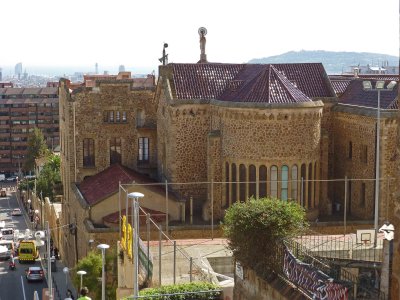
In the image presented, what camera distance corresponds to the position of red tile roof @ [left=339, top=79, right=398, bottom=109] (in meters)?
40.5

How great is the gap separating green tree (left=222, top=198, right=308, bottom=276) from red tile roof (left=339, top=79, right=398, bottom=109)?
62.1 feet

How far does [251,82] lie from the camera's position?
42.8m

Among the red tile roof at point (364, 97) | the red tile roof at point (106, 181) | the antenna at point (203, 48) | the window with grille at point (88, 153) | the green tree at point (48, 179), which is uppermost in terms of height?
the antenna at point (203, 48)

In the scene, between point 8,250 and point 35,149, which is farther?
point 35,149

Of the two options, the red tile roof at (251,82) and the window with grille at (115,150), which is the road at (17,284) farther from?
the red tile roof at (251,82)

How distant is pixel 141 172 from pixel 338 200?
44.5ft

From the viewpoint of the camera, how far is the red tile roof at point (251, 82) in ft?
136

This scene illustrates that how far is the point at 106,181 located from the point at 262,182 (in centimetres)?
1066

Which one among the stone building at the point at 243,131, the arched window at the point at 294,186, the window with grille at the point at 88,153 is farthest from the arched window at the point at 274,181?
the window with grille at the point at 88,153

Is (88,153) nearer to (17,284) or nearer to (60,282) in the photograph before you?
(60,282)

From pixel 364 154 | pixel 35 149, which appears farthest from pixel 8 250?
pixel 35 149

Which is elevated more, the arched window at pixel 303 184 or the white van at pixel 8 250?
the arched window at pixel 303 184

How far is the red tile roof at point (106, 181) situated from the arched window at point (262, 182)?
7.92 meters

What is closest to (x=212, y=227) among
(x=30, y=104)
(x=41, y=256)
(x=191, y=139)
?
(x=191, y=139)
